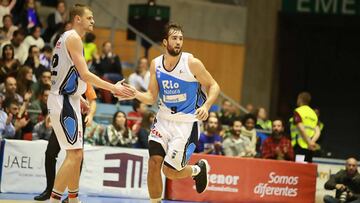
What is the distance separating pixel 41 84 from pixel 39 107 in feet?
1.49

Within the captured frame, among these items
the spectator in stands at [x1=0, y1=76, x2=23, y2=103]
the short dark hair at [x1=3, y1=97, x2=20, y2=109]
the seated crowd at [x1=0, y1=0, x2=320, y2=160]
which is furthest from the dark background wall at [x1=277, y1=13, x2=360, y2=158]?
the short dark hair at [x1=3, y1=97, x2=20, y2=109]

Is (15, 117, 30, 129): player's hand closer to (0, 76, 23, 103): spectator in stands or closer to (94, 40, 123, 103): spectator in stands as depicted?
(0, 76, 23, 103): spectator in stands

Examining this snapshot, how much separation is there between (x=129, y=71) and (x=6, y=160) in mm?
8014

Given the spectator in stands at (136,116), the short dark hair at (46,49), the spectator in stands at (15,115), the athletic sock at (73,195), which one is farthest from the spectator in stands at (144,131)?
the athletic sock at (73,195)

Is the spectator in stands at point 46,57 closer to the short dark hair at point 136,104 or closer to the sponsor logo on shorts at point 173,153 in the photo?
the short dark hair at point 136,104

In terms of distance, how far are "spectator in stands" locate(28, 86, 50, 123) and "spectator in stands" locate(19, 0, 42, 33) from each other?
11.2ft

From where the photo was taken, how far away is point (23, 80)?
15.1 metres

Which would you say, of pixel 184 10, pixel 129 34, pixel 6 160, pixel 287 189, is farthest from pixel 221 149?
pixel 184 10

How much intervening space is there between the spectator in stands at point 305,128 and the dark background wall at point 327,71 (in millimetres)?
9016

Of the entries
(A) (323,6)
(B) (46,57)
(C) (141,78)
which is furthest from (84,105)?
(A) (323,6)

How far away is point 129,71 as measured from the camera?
816 inches

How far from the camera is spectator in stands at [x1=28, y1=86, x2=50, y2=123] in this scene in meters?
14.2

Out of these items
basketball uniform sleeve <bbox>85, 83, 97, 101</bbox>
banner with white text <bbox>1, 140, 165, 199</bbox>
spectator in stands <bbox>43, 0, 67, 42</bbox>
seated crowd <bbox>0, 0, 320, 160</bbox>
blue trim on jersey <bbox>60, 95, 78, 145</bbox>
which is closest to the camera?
blue trim on jersey <bbox>60, 95, 78, 145</bbox>

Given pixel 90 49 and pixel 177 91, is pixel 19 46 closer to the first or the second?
pixel 90 49
